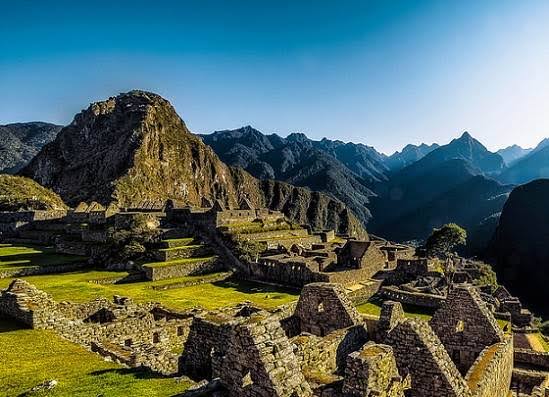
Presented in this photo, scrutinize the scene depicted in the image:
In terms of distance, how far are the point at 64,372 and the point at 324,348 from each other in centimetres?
539

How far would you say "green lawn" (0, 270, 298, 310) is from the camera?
91.9 feet

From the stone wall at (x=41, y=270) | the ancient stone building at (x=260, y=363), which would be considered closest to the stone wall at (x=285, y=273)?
the stone wall at (x=41, y=270)

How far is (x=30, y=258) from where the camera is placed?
4391cm

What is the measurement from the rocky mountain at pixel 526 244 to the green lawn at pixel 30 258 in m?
93.0

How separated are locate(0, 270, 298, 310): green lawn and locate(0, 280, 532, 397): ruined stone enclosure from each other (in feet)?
46.5

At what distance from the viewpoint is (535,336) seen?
77.0ft

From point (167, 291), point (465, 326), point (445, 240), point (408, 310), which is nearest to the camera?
point (465, 326)

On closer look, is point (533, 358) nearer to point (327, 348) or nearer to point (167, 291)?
point (327, 348)

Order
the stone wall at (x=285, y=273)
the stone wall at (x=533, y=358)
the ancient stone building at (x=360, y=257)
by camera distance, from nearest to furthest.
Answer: the stone wall at (x=533, y=358) < the stone wall at (x=285, y=273) < the ancient stone building at (x=360, y=257)

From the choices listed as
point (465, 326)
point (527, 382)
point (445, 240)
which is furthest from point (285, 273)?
point (445, 240)

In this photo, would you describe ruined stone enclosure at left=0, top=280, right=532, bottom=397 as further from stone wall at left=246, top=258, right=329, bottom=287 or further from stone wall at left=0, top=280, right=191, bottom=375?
stone wall at left=246, top=258, right=329, bottom=287

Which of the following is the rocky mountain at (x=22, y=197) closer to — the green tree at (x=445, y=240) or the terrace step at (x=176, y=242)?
the terrace step at (x=176, y=242)

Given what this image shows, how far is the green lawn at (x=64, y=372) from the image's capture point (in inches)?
310

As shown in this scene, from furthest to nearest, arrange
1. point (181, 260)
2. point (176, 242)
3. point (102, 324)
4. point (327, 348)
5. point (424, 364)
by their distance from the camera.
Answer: point (176, 242) → point (181, 260) → point (102, 324) → point (327, 348) → point (424, 364)
